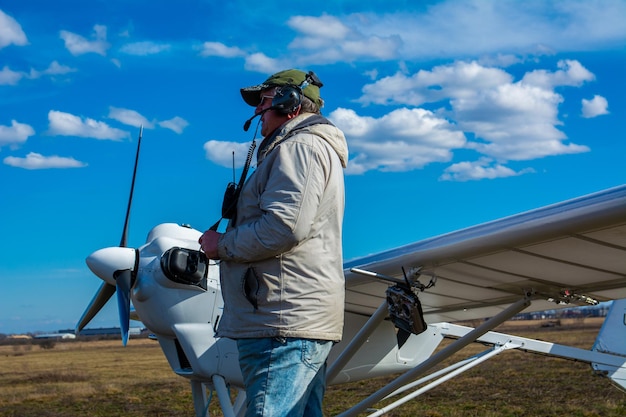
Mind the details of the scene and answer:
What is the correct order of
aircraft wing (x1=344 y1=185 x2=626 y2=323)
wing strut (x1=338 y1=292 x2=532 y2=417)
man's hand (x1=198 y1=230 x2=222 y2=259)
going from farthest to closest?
wing strut (x1=338 y1=292 x2=532 y2=417) → aircraft wing (x1=344 y1=185 x2=626 y2=323) → man's hand (x1=198 y1=230 x2=222 y2=259)

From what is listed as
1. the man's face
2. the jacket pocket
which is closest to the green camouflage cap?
the man's face

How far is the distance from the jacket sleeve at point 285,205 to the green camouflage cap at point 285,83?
44 cm

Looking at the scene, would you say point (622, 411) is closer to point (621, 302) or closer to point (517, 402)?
point (517, 402)

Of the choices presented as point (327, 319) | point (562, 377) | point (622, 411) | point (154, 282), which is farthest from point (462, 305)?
point (562, 377)

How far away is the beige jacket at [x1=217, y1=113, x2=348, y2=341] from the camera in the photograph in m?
2.71

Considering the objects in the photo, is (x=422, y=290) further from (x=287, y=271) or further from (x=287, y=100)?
(x=287, y=271)

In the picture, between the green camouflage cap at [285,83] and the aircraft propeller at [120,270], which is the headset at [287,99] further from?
the aircraft propeller at [120,270]

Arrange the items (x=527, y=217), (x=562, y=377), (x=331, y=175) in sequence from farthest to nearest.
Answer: (x=562, y=377) → (x=527, y=217) → (x=331, y=175)

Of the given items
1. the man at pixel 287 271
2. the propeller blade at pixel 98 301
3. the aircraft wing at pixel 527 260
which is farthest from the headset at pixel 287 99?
the propeller blade at pixel 98 301

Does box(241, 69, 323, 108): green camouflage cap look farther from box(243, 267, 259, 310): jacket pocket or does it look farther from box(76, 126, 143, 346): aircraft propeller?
box(76, 126, 143, 346): aircraft propeller

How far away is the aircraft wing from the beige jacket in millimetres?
2044

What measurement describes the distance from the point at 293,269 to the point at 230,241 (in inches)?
11.0

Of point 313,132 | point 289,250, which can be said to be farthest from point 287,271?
point 313,132

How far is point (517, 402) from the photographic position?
15656 millimetres
